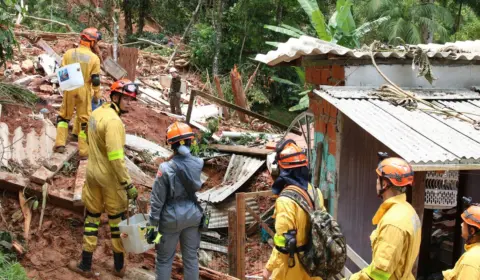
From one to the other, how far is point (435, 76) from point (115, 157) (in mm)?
4154

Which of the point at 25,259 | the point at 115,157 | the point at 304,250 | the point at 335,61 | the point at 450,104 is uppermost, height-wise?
the point at 335,61

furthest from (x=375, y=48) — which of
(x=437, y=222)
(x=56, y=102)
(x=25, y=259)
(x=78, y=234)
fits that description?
(x=56, y=102)

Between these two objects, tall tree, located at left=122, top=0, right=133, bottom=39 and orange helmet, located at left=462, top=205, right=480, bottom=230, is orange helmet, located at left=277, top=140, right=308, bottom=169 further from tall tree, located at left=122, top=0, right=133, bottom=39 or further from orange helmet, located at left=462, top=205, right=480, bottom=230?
tall tree, located at left=122, top=0, right=133, bottom=39

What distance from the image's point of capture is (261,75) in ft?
65.3

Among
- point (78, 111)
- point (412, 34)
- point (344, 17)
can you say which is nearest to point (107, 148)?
point (78, 111)

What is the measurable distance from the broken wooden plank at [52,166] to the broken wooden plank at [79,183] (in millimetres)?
264

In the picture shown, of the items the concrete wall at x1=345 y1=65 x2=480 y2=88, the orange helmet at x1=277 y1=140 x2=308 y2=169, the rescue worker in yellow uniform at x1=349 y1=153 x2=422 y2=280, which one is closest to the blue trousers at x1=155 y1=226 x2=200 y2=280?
the orange helmet at x1=277 y1=140 x2=308 y2=169

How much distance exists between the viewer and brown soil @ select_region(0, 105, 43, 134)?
862cm

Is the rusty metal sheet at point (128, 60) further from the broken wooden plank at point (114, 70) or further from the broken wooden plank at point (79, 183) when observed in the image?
the broken wooden plank at point (79, 183)

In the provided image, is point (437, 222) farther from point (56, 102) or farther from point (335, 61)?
point (56, 102)

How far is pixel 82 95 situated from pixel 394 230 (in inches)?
219

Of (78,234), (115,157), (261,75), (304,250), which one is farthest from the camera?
(261,75)

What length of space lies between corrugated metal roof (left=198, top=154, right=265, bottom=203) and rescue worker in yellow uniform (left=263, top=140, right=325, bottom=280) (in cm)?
499

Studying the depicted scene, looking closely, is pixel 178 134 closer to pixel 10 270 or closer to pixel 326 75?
pixel 10 270
